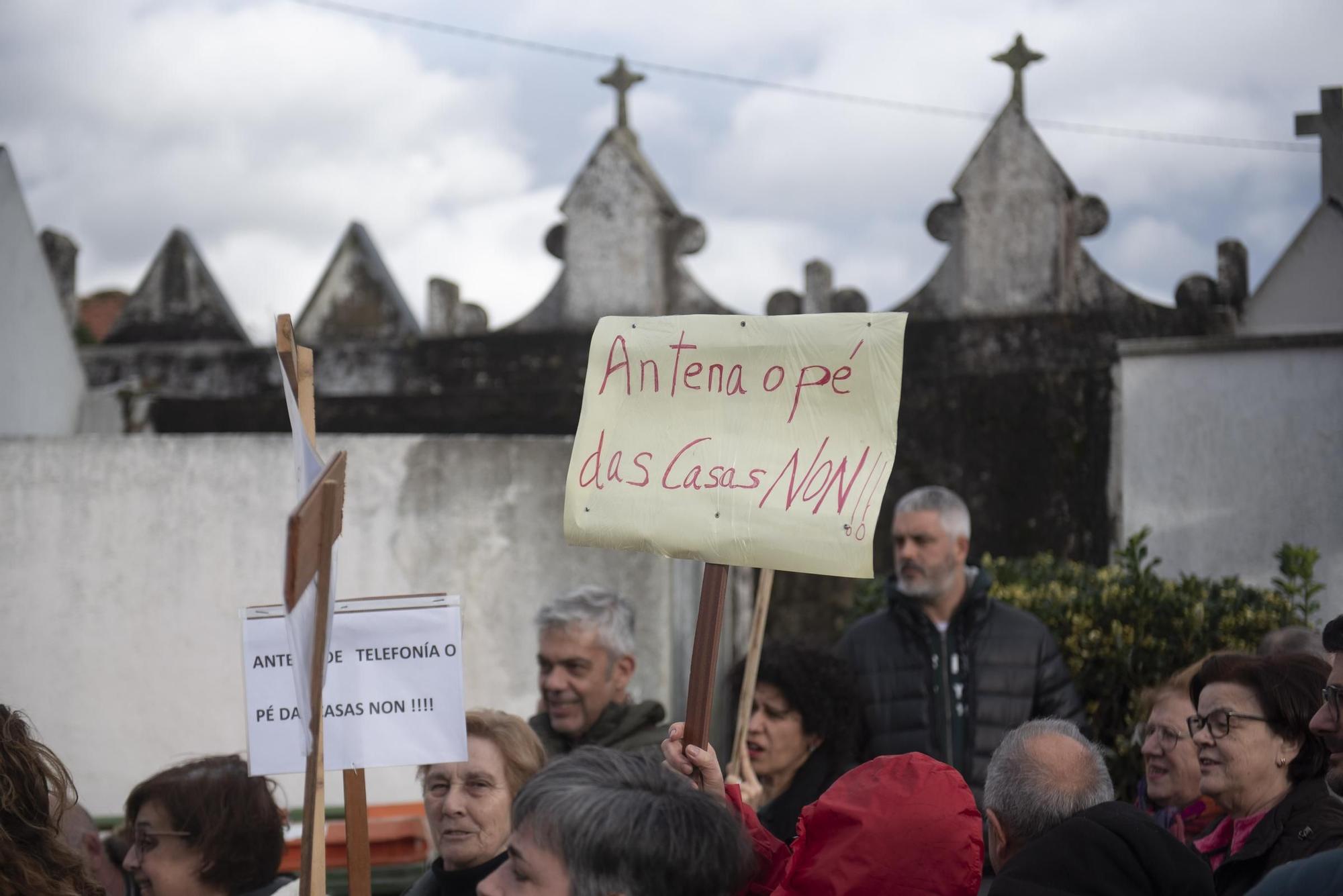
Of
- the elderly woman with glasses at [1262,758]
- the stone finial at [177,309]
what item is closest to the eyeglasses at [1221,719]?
the elderly woman with glasses at [1262,758]

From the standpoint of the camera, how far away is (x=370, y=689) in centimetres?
306

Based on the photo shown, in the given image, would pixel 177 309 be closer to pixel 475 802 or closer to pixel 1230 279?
pixel 1230 279

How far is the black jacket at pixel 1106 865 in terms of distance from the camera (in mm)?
2359

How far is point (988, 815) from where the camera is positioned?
9.17ft

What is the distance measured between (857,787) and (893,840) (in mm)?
129

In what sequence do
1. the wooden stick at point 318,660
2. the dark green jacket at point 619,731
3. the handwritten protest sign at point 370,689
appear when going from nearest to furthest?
the wooden stick at point 318,660 < the handwritten protest sign at point 370,689 < the dark green jacket at point 619,731

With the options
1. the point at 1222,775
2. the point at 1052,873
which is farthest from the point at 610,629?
the point at 1052,873

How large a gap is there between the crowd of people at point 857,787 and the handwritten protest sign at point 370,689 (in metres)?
0.28

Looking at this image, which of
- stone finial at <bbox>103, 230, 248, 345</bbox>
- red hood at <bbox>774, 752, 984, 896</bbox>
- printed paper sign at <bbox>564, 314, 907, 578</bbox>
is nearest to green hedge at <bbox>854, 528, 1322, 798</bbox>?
printed paper sign at <bbox>564, 314, 907, 578</bbox>

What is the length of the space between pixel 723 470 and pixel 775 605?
651 cm

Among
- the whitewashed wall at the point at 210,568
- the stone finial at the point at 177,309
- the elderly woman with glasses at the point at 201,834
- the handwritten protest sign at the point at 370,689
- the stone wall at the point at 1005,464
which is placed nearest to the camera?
the handwritten protest sign at the point at 370,689

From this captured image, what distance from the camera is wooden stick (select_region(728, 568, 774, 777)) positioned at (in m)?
3.99

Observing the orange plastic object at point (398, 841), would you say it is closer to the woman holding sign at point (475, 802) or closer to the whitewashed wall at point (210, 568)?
the whitewashed wall at point (210, 568)

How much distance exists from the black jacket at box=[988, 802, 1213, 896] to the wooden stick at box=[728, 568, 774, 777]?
5.00 feet
